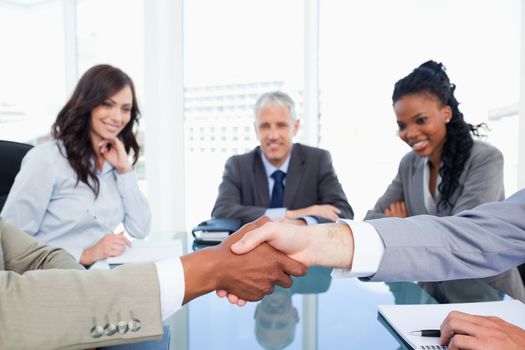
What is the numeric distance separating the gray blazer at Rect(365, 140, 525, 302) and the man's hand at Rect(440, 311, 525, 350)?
1.34 feet

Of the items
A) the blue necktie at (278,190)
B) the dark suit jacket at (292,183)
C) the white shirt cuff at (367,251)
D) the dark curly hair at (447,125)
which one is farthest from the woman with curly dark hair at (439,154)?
the white shirt cuff at (367,251)

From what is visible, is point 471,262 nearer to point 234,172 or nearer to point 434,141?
point 434,141

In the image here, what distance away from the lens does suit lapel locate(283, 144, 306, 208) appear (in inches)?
104

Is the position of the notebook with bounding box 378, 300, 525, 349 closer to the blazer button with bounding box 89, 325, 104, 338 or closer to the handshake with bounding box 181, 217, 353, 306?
the handshake with bounding box 181, 217, 353, 306

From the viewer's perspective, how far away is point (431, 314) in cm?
103

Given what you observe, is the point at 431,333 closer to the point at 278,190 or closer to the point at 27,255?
the point at 27,255

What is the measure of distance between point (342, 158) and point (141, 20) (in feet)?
7.89

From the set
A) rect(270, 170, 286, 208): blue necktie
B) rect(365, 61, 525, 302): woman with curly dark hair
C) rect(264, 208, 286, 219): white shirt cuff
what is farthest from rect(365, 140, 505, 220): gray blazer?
rect(270, 170, 286, 208): blue necktie

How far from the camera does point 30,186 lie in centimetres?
189

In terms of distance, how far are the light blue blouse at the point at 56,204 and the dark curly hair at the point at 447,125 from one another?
1.62 metres

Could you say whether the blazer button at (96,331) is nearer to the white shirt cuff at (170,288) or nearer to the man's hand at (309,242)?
the white shirt cuff at (170,288)

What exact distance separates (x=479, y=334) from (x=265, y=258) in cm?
62

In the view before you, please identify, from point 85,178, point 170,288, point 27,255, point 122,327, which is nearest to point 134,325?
point 122,327

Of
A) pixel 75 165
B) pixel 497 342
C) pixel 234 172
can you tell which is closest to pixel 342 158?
pixel 234 172
